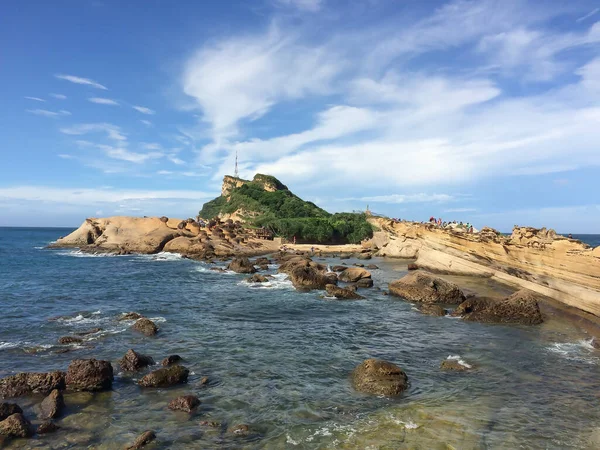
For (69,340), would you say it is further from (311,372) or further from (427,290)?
(427,290)

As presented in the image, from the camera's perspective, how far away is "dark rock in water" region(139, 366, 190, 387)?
12815 mm

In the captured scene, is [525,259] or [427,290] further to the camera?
[525,259]

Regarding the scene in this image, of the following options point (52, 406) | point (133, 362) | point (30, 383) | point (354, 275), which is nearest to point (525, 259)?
point (354, 275)

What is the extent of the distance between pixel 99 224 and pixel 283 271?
Result: 53.2 m

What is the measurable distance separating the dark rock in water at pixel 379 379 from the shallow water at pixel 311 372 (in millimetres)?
407

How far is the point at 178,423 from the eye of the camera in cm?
1056

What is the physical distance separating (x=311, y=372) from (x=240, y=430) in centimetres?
450

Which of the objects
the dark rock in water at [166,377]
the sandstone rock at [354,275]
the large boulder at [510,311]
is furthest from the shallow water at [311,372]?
the sandstone rock at [354,275]

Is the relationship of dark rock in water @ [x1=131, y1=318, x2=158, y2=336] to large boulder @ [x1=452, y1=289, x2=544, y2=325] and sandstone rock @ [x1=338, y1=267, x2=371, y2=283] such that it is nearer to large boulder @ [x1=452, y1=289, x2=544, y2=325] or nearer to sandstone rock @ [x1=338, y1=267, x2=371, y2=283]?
large boulder @ [x1=452, y1=289, x2=544, y2=325]

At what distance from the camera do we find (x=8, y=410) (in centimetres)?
1038

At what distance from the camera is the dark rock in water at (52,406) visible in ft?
35.1

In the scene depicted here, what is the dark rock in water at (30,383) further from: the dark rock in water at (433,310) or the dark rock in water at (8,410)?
the dark rock in water at (433,310)

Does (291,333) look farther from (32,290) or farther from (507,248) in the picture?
(32,290)

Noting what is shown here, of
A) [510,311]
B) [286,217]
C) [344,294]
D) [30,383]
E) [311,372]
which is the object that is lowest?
[311,372]
